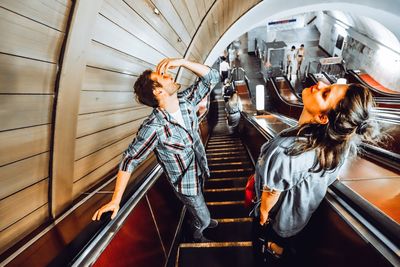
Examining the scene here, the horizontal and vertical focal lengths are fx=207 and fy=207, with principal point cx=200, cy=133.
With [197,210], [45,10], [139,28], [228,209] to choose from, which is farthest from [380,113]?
[45,10]

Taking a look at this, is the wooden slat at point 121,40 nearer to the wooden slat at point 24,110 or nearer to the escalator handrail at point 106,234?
the wooden slat at point 24,110

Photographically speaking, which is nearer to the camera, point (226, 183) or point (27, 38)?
point (27, 38)

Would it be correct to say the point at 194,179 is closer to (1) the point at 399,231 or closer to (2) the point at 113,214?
(2) the point at 113,214

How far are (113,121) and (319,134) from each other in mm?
1827

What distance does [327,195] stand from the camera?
138 centimetres

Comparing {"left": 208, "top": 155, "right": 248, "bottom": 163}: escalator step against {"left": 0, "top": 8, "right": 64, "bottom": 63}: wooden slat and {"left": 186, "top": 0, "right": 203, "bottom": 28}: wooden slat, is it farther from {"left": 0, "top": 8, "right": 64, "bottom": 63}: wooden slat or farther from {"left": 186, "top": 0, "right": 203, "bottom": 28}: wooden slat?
{"left": 0, "top": 8, "right": 64, "bottom": 63}: wooden slat

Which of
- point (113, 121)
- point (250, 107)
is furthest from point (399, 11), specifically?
point (113, 121)

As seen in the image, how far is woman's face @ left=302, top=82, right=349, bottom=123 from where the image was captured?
1122mm

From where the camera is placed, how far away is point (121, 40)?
1952mm

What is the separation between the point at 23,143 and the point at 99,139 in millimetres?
720

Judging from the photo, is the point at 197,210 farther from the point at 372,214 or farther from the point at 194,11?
the point at 194,11

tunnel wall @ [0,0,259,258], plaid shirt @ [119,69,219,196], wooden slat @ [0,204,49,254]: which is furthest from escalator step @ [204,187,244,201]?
wooden slat @ [0,204,49,254]

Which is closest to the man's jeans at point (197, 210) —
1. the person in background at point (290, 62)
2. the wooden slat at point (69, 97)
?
the wooden slat at point (69, 97)

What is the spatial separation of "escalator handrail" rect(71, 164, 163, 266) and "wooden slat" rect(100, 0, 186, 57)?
145 cm
